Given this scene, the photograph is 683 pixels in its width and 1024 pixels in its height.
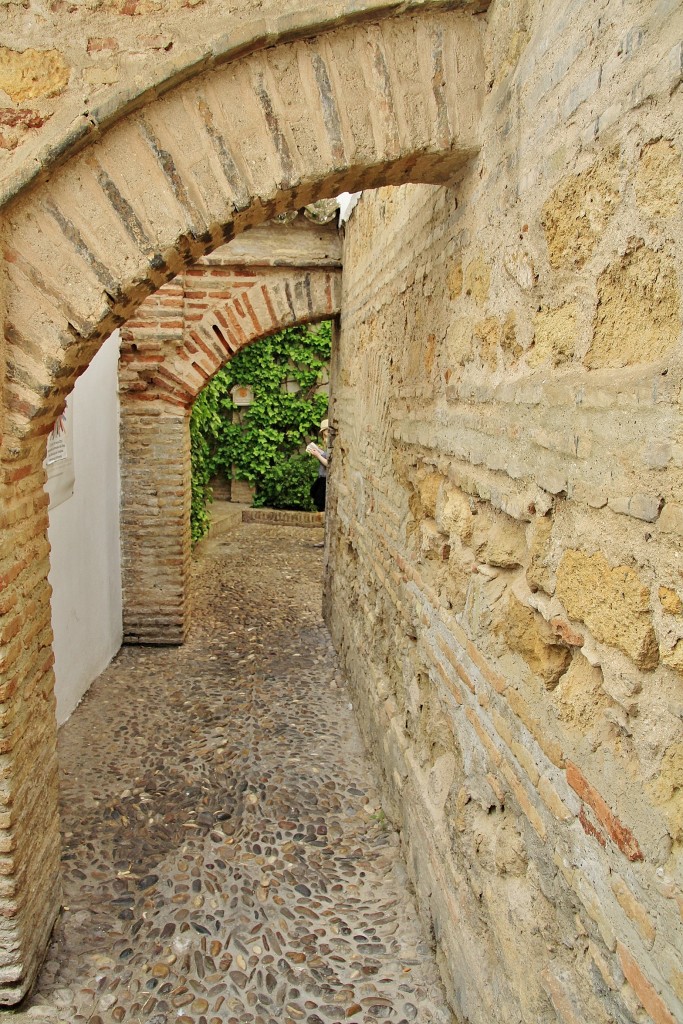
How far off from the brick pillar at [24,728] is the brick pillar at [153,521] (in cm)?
289

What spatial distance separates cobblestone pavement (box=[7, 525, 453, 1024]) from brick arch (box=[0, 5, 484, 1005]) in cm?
60

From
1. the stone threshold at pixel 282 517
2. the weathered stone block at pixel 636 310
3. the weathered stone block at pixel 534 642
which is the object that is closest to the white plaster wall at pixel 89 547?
the weathered stone block at pixel 534 642

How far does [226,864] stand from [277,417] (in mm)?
8722

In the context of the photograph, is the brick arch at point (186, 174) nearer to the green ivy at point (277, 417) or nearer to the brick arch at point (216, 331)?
the brick arch at point (216, 331)

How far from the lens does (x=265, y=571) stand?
24.8 ft

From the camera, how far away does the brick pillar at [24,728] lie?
200 centimetres

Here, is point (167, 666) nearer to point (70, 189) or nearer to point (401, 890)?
point (401, 890)

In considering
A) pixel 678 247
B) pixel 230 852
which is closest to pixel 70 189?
pixel 678 247

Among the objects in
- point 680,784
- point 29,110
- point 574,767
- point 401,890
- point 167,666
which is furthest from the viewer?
point 167,666

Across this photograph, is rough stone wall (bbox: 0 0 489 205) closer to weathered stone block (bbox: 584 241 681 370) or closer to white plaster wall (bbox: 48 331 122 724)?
weathered stone block (bbox: 584 241 681 370)

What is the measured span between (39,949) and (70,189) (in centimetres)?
246

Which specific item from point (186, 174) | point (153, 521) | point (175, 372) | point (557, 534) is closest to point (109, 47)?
point (186, 174)

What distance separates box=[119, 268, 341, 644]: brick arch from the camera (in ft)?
16.7

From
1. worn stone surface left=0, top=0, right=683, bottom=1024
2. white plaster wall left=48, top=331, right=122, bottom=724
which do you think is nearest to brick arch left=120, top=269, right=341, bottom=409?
white plaster wall left=48, top=331, right=122, bottom=724
